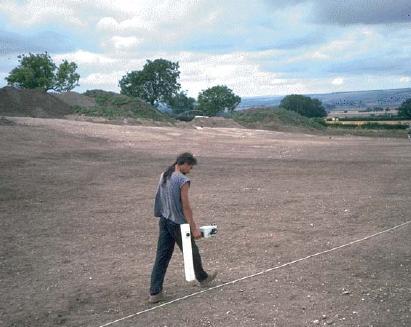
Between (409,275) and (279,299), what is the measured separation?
190cm

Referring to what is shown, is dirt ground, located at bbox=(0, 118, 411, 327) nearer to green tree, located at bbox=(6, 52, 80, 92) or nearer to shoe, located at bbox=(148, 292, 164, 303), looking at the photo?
shoe, located at bbox=(148, 292, 164, 303)

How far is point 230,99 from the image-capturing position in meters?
96.9

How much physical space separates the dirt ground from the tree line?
60248 mm

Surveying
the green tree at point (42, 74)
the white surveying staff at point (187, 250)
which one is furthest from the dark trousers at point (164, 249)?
the green tree at point (42, 74)

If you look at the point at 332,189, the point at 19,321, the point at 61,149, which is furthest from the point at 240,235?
the point at 61,149

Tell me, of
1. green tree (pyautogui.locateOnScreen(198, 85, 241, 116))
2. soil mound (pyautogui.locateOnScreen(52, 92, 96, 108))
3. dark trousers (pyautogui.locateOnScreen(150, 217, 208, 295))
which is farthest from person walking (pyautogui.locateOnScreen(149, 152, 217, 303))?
green tree (pyautogui.locateOnScreen(198, 85, 241, 116))

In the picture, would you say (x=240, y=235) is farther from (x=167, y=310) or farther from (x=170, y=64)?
(x=170, y=64)

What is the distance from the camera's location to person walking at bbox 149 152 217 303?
580 cm

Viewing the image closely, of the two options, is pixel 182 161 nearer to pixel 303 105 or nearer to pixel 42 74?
pixel 42 74

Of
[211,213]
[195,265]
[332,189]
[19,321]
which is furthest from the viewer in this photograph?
[332,189]

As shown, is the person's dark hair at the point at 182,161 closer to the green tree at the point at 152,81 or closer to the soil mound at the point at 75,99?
the soil mound at the point at 75,99

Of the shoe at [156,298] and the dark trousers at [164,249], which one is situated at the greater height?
the dark trousers at [164,249]

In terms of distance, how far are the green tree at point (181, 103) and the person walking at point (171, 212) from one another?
85333mm

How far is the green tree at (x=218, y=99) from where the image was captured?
96625 mm
